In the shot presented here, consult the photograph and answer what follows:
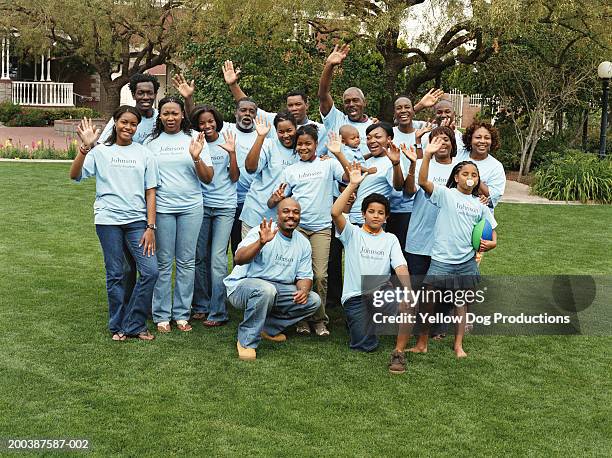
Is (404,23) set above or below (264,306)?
above

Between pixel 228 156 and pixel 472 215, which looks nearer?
pixel 472 215

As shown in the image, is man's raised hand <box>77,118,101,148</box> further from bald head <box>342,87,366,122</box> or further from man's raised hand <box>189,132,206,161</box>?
bald head <box>342,87,366,122</box>

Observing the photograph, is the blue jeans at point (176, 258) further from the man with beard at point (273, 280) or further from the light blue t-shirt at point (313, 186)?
the light blue t-shirt at point (313, 186)

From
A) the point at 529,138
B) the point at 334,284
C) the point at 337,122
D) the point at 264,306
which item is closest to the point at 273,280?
the point at 264,306

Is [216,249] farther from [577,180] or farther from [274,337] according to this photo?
[577,180]

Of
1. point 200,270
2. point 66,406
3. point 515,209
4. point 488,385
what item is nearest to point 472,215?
point 488,385

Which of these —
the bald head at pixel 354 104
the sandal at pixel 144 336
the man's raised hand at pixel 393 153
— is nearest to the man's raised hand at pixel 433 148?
the man's raised hand at pixel 393 153

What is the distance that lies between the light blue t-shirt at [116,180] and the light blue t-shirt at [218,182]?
65 cm

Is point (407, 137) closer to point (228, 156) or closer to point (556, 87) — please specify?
point (228, 156)

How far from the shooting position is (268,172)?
6848 millimetres

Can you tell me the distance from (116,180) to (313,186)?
138 cm

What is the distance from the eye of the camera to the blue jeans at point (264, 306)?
6.23m

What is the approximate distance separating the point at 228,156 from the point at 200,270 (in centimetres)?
96

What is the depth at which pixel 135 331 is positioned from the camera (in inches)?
257
